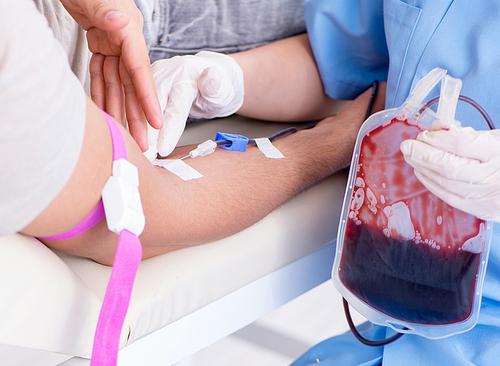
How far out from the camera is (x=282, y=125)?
1212 millimetres

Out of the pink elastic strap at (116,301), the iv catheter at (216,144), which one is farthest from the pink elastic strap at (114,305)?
the iv catheter at (216,144)

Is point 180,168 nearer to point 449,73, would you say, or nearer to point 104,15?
point 104,15

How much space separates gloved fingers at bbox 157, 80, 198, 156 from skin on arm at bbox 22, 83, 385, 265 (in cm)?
6

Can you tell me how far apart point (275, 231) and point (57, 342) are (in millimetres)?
413

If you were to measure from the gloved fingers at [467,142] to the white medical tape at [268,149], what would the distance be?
0.35 meters

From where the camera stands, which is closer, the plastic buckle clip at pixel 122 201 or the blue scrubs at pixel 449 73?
the plastic buckle clip at pixel 122 201

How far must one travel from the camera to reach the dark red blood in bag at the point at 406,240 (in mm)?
685

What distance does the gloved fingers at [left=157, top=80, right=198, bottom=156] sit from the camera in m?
0.81

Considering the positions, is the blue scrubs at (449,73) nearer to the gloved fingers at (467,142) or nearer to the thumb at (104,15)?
the gloved fingers at (467,142)

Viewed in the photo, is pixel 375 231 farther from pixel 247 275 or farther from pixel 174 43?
pixel 174 43

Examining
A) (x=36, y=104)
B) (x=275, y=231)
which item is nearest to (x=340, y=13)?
(x=275, y=231)

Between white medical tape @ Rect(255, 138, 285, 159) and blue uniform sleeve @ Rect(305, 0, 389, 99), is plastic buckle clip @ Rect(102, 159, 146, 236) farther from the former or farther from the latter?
blue uniform sleeve @ Rect(305, 0, 389, 99)

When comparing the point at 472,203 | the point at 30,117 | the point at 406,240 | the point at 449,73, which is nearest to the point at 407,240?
the point at 406,240

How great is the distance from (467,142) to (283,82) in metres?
0.65
